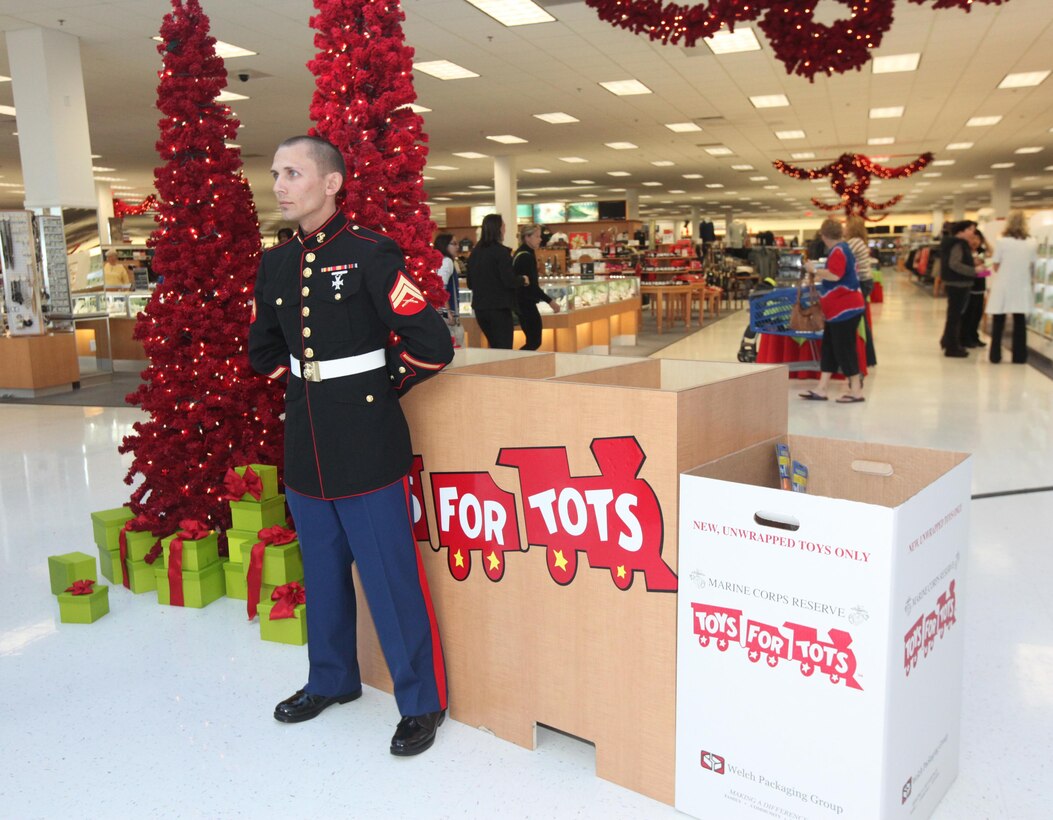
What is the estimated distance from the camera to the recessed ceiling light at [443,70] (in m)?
9.99

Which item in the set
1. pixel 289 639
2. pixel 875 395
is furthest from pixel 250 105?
pixel 289 639

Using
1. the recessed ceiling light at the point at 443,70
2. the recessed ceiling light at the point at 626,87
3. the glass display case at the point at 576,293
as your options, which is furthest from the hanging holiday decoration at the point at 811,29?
the recessed ceiling light at the point at 626,87

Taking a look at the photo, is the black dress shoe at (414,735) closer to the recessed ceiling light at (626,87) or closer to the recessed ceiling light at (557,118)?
the recessed ceiling light at (626,87)

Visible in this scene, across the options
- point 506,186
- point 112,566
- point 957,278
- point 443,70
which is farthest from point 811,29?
point 506,186

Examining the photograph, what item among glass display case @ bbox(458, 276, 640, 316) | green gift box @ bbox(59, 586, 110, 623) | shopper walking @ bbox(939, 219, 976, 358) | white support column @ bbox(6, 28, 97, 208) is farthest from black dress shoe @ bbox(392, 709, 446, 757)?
shopper walking @ bbox(939, 219, 976, 358)

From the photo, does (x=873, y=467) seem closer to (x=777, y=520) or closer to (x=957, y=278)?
(x=777, y=520)

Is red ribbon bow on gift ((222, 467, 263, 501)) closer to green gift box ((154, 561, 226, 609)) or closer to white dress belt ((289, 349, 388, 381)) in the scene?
green gift box ((154, 561, 226, 609))

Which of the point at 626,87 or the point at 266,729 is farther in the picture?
the point at 626,87

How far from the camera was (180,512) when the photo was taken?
3381 millimetres

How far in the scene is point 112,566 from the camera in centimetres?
344

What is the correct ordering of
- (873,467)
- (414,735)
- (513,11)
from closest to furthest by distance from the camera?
(873,467)
(414,735)
(513,11)

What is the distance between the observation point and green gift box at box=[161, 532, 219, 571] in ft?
10.3

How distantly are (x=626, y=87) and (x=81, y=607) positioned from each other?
1020 cm

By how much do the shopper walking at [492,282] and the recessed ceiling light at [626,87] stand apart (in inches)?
212
